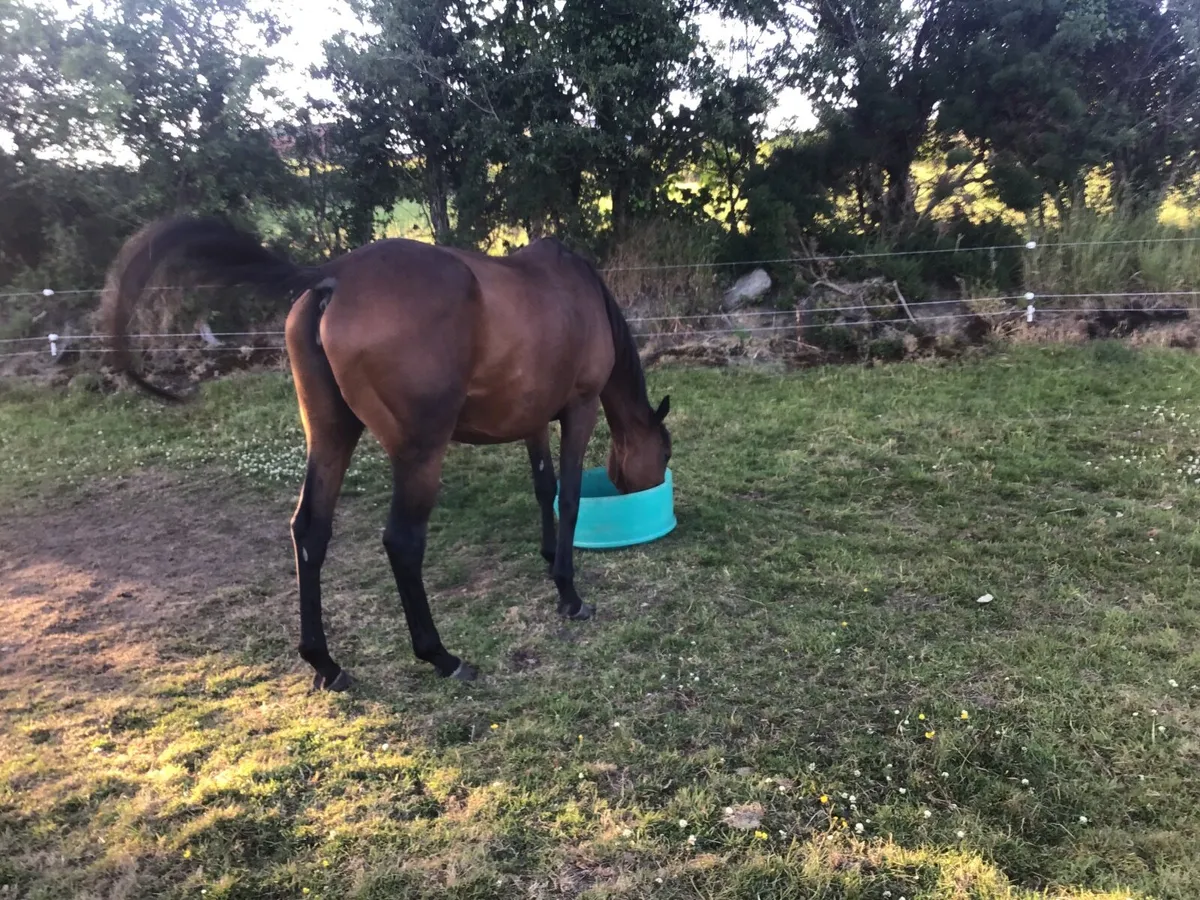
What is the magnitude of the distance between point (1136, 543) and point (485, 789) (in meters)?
3.51

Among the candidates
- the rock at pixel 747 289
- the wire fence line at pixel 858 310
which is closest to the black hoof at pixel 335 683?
the wire fence line at pixel 858 310

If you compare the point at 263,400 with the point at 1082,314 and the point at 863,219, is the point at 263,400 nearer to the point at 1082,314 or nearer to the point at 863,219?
the point at 863,219

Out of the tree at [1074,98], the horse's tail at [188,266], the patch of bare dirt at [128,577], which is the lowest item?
the patch of bare dirt at [128,577]

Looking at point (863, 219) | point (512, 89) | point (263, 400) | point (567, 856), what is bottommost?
point (567, 856)

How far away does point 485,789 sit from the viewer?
7.58 ft

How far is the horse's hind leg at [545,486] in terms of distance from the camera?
13.0 ft

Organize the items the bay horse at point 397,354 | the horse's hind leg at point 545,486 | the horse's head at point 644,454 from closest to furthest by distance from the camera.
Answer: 1. the bay horse at point 397,354
2. the horse's hind leg at point 545,486
3. the horse's head at point 644,454

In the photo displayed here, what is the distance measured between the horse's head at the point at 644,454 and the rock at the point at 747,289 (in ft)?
16.7

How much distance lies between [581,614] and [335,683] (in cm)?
112

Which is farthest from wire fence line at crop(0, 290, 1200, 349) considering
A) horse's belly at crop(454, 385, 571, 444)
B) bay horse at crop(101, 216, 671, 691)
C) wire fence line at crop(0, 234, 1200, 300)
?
bay horse at crop(101, 216, 671, 691)

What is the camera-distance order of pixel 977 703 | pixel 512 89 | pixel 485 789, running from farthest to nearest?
pixel 512 89 < pixel 977 703 < pixel 485 789

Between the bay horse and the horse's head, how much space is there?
2.73 ft

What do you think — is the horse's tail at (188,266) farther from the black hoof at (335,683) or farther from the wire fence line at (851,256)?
the wire fence line at (851,256)

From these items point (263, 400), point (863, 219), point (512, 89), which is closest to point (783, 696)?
point (263, 400)
